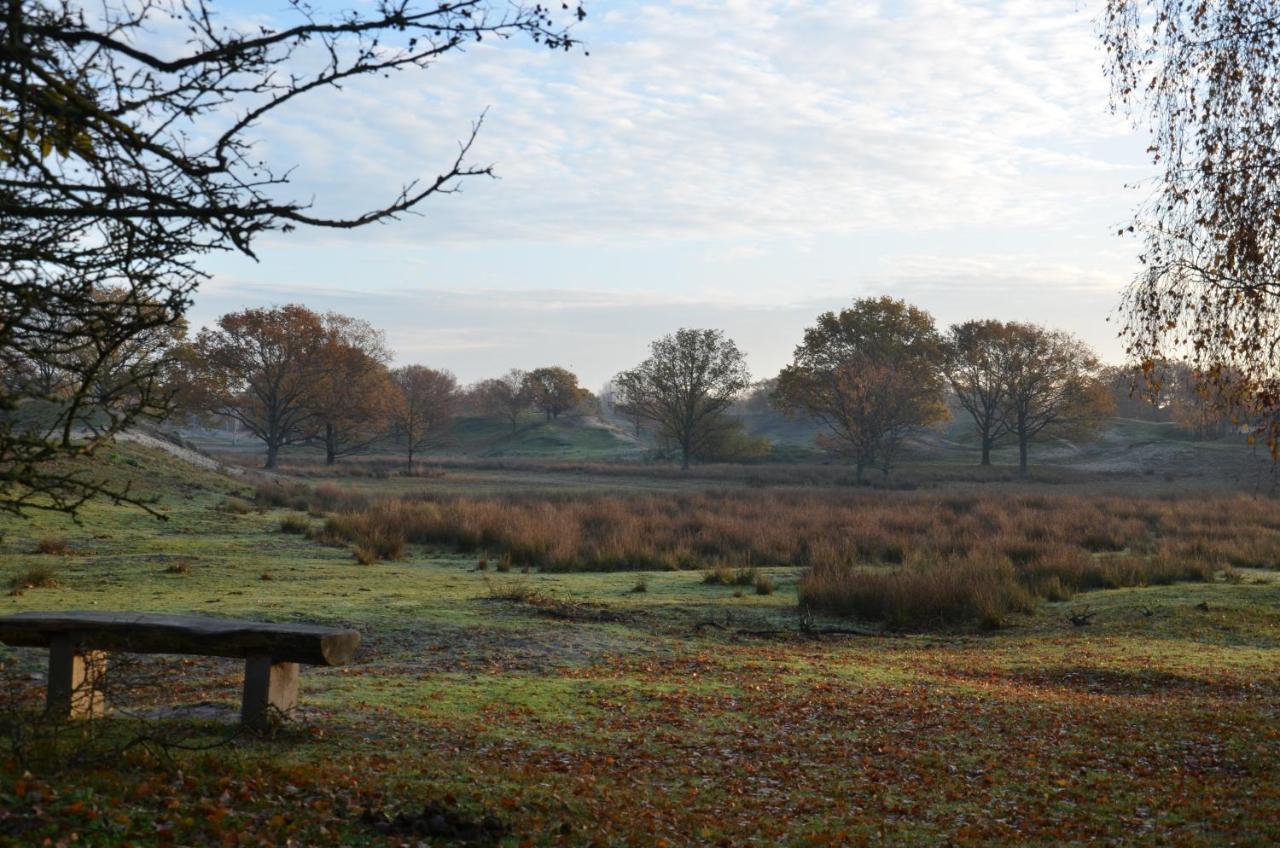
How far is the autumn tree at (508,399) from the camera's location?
107m

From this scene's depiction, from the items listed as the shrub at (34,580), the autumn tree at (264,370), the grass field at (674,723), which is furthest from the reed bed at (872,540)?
the autumn tree at (264,370)

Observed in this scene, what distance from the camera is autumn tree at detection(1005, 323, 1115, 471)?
59000 millimetres

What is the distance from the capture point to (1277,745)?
8.06 meters

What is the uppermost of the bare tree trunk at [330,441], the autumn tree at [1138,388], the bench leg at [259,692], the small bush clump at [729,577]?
the autumn tree at [1138,388]

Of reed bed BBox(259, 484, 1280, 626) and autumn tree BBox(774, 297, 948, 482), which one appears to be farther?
autumn tree BBox(774, 297, 948, 482)

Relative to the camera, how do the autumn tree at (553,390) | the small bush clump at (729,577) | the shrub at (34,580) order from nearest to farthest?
1. the shrub at (34,580)
2. the small bush clump at (729,577)
3. the autumn tree at (553,390)

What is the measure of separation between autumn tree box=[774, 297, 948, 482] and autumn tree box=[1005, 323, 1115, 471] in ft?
14.2

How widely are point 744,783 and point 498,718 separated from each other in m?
2.16

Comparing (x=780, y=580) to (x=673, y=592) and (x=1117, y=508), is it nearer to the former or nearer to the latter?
(x=673, y=592)

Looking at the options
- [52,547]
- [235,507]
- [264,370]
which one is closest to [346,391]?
[264,370]

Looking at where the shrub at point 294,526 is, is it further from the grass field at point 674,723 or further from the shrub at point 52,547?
the grass field at point 674,723

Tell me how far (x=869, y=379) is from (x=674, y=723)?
1909 inches

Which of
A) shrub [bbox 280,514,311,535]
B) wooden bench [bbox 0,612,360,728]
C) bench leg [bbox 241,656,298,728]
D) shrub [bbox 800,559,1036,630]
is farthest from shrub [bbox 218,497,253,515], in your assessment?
bench leg [bbox 241,656,298,728]

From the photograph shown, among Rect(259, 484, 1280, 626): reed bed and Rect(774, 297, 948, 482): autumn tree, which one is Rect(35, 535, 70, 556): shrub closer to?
Rect(259, 484, 1280, 626): reed bed
